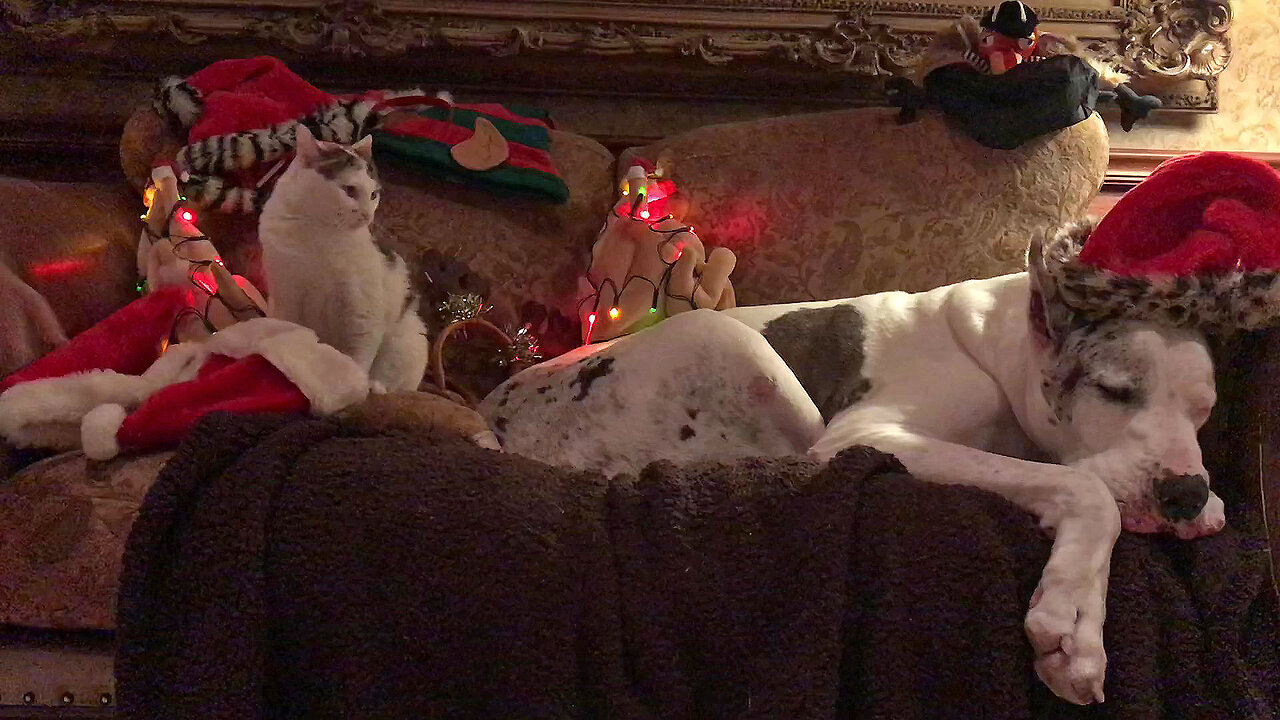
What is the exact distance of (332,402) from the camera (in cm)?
125

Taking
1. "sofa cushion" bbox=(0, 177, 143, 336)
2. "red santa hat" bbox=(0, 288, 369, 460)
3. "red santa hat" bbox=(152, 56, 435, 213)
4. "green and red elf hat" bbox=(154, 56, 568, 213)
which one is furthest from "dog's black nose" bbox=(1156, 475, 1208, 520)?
"sofa cushion" bbox=(0, 177, 143, 336)

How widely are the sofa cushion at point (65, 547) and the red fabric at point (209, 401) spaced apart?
0.07 metres

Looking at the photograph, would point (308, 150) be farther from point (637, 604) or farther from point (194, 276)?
point (637, 604)

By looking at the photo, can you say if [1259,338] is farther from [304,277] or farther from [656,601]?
[304,277]

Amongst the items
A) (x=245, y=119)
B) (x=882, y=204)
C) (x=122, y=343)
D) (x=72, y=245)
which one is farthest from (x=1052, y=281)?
(x=72, y=245)

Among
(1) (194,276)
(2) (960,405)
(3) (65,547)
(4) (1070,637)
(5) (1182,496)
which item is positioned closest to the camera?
(4) (1070,637)

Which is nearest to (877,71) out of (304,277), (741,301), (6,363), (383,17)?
(741,301)

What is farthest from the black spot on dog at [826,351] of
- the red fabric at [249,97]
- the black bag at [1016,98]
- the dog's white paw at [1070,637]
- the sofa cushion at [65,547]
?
the red fabric at [249,97]

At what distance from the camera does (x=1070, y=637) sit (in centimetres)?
86

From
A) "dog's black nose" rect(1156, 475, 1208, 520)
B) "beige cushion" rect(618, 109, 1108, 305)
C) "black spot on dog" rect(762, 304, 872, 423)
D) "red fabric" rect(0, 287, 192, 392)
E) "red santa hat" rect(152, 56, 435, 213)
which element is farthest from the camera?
"beige cushion" rect(618, 109, 1108, 305)

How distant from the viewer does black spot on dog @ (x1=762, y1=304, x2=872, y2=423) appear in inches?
60.5

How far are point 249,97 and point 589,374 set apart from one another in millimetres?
1040

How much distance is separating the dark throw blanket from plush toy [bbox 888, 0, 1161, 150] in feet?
4.24

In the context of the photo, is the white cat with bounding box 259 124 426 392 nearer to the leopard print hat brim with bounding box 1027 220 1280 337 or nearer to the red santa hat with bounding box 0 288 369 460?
the red santa hat with bounding box 0 288 369 460
